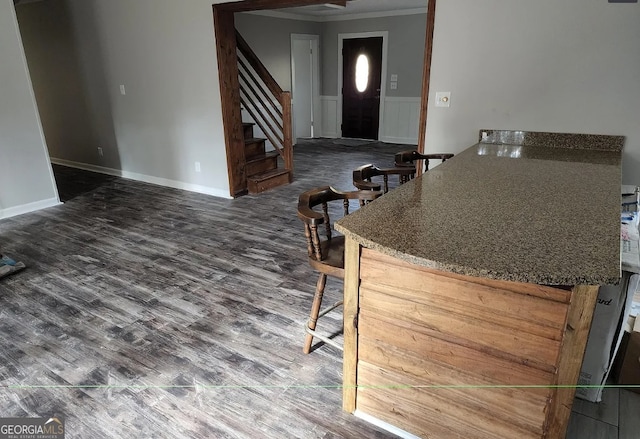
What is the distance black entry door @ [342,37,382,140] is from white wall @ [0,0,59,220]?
5853 mm

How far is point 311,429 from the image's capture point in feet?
5.52

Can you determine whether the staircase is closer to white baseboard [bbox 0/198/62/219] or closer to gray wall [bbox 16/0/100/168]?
white baseboard [bbox 0/198/62/219]

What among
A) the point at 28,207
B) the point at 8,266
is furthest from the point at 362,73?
the point at 8,266

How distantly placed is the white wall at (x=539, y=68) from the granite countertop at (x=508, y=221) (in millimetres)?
551

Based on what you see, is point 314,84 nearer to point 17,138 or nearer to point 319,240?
point 17,138

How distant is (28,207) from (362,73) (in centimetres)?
637

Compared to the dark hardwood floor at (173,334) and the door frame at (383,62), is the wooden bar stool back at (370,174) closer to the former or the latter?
the dark hardwood floor at (173,334)

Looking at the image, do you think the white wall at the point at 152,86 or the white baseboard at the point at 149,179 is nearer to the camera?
the white wall at the point at 152,86

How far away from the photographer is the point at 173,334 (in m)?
2.30

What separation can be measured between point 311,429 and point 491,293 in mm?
979

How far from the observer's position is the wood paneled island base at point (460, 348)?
1.17 meters

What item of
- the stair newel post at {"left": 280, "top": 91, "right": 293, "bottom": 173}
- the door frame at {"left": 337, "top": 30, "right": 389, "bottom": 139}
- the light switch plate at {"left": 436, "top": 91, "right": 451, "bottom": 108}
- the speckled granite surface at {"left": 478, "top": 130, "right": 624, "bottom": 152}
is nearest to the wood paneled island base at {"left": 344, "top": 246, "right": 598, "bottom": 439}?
the speckled granite surface at {"left": 478, "top": 130, "right": 624, "bottom": 152}

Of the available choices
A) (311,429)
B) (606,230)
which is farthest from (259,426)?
(606,230)

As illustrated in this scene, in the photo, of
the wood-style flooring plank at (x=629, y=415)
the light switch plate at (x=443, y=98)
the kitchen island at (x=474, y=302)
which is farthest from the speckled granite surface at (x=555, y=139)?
the wood-style flooring plank at (x=629, y=415)
